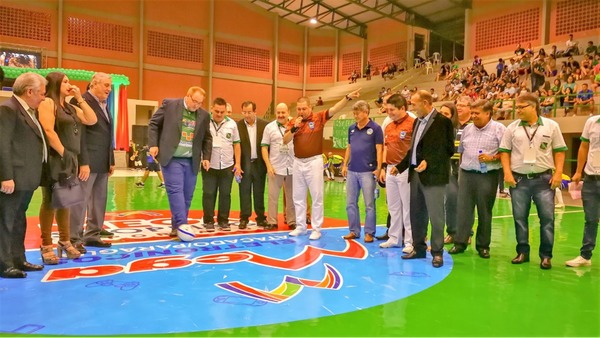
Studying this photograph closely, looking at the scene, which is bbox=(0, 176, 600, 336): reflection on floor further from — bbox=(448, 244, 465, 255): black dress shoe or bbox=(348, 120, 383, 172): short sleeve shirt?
bbox=(348, 120, 383, 172): short sleeve shirt

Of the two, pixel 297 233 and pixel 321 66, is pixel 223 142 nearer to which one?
pixel 297 233

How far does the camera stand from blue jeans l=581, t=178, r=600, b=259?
448 cm

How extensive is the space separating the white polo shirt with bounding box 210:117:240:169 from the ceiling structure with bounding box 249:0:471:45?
70.8 feet

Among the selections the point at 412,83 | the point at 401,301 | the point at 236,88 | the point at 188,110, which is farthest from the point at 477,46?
the point at 401,301

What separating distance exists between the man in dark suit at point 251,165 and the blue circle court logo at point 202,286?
4.44 ft

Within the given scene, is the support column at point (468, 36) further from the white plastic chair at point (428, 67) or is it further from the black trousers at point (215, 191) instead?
the black trousers at point (215, 191)

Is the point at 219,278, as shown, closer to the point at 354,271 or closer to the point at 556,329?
the point at 354,271

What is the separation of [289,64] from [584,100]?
21198 millimetres

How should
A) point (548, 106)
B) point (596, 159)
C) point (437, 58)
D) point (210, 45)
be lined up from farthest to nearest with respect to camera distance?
point (210, 45) → point (437, 58) → point (548, 106) → point (596, 159)

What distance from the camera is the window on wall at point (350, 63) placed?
31.0m

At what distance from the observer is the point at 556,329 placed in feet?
9.21

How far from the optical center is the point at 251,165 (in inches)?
267

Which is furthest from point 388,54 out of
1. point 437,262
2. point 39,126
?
point 39,126

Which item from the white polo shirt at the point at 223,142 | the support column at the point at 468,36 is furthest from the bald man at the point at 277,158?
the support column at the point at 468,36
